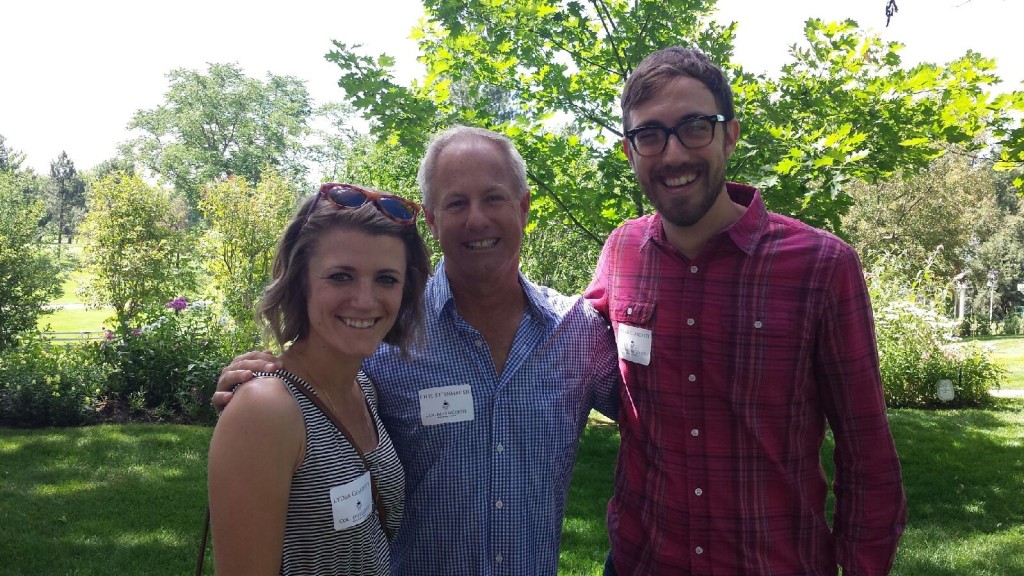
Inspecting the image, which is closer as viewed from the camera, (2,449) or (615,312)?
(615,312)

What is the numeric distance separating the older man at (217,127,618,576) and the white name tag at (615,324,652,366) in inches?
6.5

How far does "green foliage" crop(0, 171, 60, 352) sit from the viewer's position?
11173 millimetres

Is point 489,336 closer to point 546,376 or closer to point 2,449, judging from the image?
point 546,376

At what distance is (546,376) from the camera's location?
230 centimetres

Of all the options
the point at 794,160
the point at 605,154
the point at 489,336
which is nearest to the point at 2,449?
the point at 605,154

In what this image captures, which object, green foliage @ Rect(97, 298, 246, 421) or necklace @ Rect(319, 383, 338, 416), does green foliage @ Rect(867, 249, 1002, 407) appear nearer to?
green foliage @ Rect(97, 298, 246, 421)

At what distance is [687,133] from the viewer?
2.09 m

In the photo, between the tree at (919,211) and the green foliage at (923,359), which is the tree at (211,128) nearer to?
the tree at (919,211)

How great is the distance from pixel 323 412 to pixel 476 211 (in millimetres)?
831

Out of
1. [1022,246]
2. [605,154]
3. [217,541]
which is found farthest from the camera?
[1022,246]

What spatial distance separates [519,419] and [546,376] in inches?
7.0

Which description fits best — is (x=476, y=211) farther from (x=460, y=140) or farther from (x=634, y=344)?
(x=634, y=344)

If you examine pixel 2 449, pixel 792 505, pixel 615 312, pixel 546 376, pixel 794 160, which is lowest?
pixel 2 449

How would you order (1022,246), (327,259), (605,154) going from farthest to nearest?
(1022,246) → (605,154) → (327,259)
